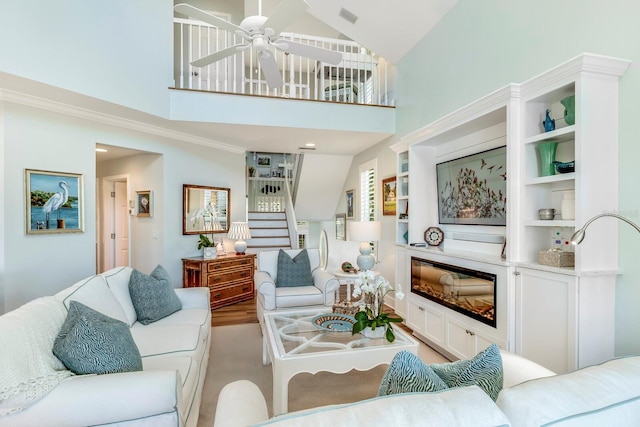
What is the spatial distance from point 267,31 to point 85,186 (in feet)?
9.81

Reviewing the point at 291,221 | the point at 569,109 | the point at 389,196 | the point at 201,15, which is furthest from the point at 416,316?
the point at 291,221

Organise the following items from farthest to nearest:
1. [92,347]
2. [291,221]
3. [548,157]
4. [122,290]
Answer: [291,221] → [122,290] → [548,157] → [92,347]

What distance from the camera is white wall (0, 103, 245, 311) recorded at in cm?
330

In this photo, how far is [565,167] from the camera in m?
2.11

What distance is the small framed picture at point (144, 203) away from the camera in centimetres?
498

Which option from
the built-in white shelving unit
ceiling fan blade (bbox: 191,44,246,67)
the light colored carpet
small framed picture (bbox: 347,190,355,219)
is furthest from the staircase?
the built-in white shelving unit

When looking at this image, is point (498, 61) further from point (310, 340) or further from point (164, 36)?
point (164, 36)

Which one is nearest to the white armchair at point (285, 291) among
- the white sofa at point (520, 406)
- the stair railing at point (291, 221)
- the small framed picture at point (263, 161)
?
the stair railing at point (291, 221)

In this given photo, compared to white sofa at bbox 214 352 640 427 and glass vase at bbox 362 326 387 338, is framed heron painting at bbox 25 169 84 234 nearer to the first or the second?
glass vase at bbox 362 326 387 338

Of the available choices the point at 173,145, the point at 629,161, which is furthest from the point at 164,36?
the point at 629,161

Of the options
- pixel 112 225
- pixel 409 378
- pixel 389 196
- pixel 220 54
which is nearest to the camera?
pixel 409 378

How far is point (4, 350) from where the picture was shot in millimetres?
1265

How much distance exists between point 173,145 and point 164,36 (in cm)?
152

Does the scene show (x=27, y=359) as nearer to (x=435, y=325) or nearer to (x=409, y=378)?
(x=409, y=378)
